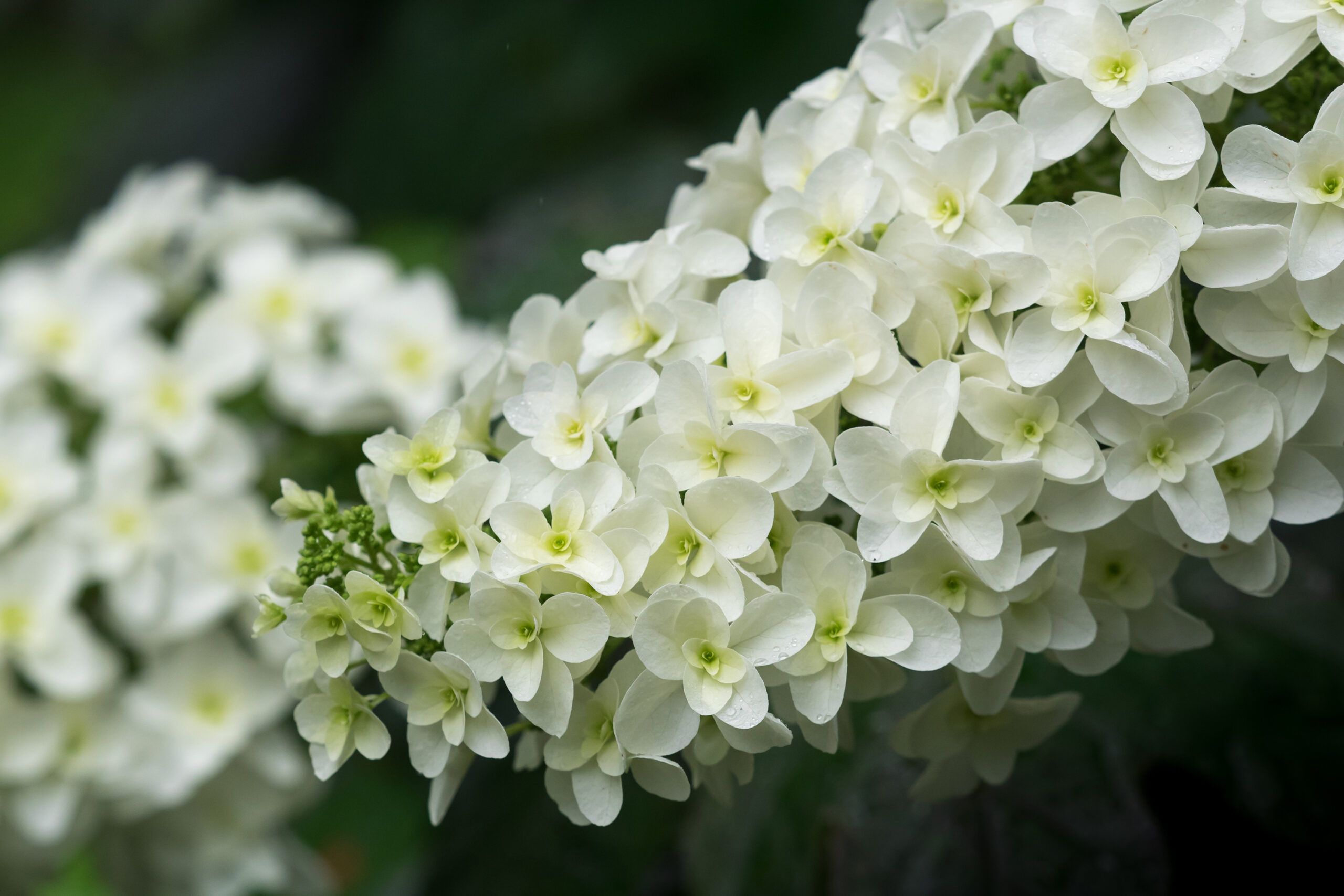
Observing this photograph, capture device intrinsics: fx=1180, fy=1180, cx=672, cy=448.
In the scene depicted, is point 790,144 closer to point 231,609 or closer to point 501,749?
point 501,749

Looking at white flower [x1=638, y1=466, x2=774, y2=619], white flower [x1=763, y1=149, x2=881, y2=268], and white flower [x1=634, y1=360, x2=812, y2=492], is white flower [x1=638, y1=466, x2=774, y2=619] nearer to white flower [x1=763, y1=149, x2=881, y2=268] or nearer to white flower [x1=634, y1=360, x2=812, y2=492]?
white flower [x1=634, y1=360, x2=812, y2=492]

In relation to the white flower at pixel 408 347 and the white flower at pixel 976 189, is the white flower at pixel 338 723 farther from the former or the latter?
the white flower at pixel 408 347

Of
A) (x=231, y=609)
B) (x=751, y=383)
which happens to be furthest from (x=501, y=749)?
(x=231, y=609)

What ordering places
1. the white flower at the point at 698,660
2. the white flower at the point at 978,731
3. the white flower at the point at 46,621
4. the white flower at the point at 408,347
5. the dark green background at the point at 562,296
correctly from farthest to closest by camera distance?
the white flower at the point at 408,347 → the white flower at the point at 46,621 → the dark green background at the point at 562,296 → the white flower at the point at 978,731 → the white flower at the point at 698,660

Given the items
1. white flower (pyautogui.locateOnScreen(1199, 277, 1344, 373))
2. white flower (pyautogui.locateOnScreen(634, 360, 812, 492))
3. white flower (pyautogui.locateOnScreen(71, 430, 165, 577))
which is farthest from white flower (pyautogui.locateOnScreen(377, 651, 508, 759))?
white flower (pyautogui.locateOnScreen(71, 430, 165, 577))

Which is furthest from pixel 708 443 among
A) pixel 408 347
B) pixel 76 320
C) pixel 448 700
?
pixel 76 320

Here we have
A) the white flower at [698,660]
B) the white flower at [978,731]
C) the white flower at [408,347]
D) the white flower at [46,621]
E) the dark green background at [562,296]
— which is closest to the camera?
the white flower at [698,660]

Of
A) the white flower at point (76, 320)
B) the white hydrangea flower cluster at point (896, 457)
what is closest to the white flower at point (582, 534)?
the white hydrangea flower cluster at point (896, 457)
